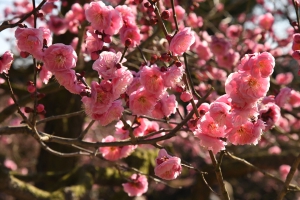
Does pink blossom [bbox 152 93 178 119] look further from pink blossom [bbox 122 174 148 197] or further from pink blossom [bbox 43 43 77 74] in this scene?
pink blossom [bbox 122 174 148 197]

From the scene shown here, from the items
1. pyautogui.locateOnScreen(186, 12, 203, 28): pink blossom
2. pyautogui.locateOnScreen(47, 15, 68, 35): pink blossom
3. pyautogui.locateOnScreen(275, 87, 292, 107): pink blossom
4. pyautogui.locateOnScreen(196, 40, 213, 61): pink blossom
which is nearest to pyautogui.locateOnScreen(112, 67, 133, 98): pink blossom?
pyautogui.locateOnScreen(275, 87, 292, 107): pink blossom

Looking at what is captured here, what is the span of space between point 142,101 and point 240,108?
37cm

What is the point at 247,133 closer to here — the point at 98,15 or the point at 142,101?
the point at 142,101

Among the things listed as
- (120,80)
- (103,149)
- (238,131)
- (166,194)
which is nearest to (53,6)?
(103,149)

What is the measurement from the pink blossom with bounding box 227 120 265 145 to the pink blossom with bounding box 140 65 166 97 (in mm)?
332

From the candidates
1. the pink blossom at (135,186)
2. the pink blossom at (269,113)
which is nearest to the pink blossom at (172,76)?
the pink blossom at (269,113)

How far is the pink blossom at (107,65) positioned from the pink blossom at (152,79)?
4.3 inches

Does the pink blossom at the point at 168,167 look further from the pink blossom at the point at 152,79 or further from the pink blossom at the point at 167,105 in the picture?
the pink blossom at the point at 152,79

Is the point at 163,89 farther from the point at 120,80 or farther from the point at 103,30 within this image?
the point at 103,30

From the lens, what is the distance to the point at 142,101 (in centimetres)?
175

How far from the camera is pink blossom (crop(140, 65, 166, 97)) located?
1698 millimetres

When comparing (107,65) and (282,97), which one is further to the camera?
(282,97)

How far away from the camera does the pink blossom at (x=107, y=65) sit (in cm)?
166

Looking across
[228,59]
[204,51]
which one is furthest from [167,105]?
[204,51]
